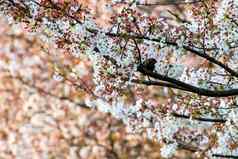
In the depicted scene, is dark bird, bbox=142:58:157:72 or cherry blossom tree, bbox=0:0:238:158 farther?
dark bird, bbox=142:58:157:72

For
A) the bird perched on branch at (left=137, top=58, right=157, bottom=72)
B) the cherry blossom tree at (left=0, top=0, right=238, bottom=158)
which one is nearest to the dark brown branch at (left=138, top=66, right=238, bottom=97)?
the cherry blossom tree at (left=0, top=0, right=238, bottom=158)

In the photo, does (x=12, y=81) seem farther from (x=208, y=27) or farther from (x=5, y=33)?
(x=208, y=27)

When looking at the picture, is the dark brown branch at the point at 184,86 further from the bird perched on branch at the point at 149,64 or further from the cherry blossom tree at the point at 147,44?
the bird perched on branch at the point at 149,64

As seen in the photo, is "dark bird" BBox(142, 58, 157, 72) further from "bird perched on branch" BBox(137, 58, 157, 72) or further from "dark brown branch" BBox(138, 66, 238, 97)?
"dark brown branch" BBox(138, 66, 238, 97)

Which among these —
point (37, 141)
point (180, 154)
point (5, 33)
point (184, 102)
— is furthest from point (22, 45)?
point (184, 102)

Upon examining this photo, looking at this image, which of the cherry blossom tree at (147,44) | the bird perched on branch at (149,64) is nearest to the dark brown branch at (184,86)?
the cherry blossom tree at (147,44)

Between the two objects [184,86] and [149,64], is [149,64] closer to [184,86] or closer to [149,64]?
[149,64]

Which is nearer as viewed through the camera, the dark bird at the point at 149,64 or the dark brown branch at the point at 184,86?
the dark brown branch at the point at 184,86

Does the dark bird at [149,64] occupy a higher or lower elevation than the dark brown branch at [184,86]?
higher

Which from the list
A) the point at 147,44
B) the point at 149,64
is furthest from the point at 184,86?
the point at 147,44

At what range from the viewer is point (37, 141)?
20.5m

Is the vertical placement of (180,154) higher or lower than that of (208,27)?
lower

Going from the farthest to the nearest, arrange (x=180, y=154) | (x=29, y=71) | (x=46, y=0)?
(x=29, y=71) → (x=180, y=154) → (x=46, y=0)

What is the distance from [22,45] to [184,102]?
14400 mm
